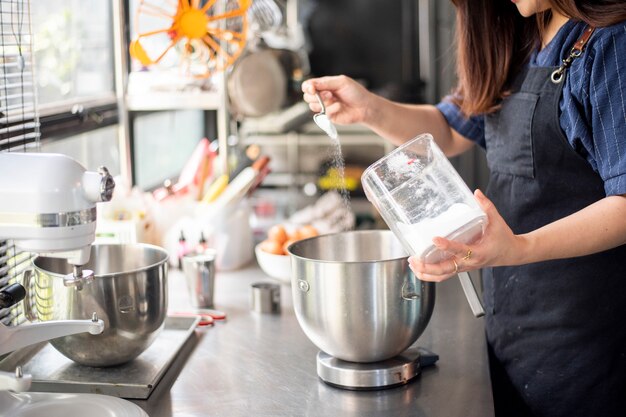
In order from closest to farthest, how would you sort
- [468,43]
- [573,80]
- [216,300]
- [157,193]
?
1. [573,80]
2. [468,43]
3. [216,300]
4. [157,193]

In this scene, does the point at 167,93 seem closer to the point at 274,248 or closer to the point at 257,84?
the point at 257,84

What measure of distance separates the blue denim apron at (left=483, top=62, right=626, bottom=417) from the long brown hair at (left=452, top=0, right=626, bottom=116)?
9 cm

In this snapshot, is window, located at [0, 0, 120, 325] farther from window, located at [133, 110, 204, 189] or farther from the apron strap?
the apron strap

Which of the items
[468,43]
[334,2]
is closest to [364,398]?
[468,43]

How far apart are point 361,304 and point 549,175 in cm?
50

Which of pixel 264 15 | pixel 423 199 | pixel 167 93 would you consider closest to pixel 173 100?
pixel 167 93

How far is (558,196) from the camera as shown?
1.70 meters

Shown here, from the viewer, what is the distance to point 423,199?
1324 mm

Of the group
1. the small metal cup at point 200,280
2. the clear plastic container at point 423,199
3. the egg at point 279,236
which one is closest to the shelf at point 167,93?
the egg at point 279,236

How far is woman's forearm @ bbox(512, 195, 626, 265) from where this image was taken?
1380mm

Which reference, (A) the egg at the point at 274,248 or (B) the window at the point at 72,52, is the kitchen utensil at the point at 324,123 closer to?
(A) the egg at the point at 274,248

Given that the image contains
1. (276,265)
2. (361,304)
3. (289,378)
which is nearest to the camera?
(361,304)

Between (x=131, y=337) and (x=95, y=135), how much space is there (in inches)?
48.0

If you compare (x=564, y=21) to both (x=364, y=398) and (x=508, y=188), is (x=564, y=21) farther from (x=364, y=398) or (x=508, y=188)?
(x=364, y=398)
